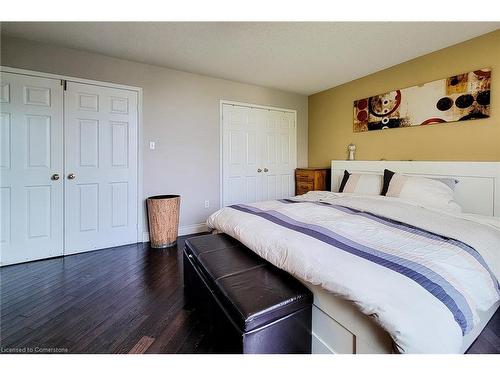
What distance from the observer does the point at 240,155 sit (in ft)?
12.9

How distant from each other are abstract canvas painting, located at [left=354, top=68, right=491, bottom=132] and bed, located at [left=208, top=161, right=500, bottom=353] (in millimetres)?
1342

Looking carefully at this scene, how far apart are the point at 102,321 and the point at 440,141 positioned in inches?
143

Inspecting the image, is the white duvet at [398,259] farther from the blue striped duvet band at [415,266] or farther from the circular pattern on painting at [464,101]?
the circular pattern on painting at [464,101]

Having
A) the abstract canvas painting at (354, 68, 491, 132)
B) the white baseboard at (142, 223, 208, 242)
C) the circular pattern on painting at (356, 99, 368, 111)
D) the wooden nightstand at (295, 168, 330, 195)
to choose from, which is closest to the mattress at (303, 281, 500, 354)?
the abstract canvas painting at (354, 68, 491, 132)

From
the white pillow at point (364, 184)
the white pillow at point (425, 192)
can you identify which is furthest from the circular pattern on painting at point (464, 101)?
the white pillow at point (364, 184)

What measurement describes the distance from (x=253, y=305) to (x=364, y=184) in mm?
2360

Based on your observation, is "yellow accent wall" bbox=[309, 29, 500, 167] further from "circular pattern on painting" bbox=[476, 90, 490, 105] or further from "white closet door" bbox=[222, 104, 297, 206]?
"white closet door" bbox=[222, 104, 297, 206]

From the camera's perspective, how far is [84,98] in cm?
276

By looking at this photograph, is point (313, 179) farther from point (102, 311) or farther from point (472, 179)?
point (102, 311)

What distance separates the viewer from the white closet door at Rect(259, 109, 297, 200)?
4.20 metres

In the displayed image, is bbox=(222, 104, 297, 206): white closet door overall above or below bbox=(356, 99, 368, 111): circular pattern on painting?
below

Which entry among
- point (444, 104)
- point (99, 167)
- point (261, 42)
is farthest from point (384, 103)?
point (99, 167)

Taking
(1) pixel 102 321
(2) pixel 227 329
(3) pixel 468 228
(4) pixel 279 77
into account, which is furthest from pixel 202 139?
(3) pixel 468 228
